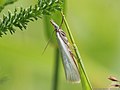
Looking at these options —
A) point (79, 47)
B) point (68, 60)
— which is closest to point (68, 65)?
point (68, 60)

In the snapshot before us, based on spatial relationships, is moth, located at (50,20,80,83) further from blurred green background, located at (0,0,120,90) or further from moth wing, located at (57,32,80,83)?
blurred green background, located at (0,0,120,90)

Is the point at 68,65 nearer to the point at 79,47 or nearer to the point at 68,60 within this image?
the point at 68,60

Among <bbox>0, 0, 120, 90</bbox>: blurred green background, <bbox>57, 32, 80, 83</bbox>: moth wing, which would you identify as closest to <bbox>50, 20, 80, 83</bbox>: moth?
<bbox>57, 32, 80, 83</bbox>: moth wing

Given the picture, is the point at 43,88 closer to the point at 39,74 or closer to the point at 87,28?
the point at 39,74

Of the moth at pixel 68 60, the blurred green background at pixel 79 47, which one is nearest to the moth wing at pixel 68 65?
the moth at pixel 68 60

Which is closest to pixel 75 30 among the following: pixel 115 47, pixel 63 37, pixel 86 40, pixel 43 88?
pixel 86 40

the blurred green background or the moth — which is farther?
the blurred green background
